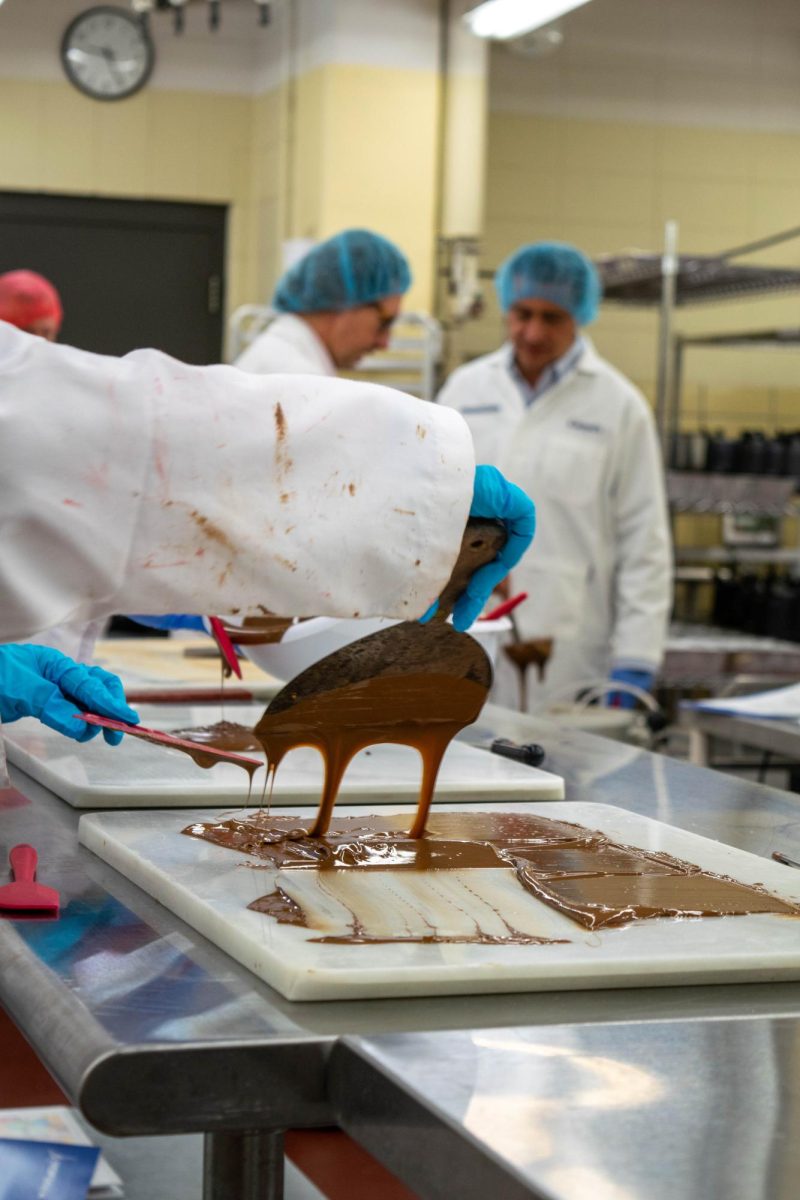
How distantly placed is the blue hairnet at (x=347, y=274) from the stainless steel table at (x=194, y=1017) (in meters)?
2.11

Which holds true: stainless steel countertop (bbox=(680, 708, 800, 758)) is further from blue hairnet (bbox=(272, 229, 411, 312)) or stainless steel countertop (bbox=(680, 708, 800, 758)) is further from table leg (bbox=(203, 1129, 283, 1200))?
table leg (bbox=(203, 1129, 283, 1200))

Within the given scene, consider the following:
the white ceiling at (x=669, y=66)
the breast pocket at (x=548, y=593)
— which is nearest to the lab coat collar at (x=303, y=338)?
the breast pocket at (x=548, y=593)

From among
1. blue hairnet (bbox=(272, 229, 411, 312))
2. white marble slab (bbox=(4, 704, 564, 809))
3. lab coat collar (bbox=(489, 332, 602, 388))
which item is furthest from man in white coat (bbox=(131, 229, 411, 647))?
white marble slab (bbox=(4, 704, 564, 809))

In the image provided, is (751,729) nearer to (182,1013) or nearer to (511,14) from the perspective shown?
(182,1013)

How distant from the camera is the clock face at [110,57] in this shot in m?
6.43

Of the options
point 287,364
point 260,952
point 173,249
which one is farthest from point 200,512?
point 173,249

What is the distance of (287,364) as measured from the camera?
10.4ft

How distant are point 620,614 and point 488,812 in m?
2.04

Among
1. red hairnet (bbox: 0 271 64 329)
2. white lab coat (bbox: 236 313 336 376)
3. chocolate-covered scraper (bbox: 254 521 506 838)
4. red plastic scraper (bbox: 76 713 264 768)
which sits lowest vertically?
red plastic scraper (bbox: 76 713 264 768)

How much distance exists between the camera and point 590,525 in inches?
140

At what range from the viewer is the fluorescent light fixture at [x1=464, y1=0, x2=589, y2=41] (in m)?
4.77

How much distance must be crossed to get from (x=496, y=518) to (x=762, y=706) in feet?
4.98

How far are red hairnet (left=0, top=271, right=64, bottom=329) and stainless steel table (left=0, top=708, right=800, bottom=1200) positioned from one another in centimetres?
318

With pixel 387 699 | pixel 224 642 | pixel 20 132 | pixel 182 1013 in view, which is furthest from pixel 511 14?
pixel 182 1013
